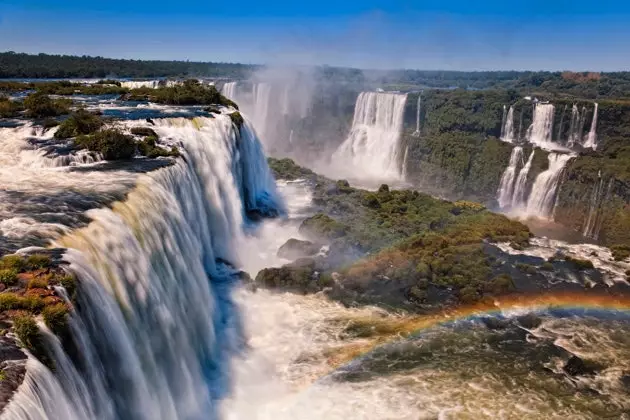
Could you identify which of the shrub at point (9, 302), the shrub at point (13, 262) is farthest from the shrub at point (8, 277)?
the shrub at point (9, 302)

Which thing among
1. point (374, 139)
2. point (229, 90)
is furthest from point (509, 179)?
point (229, 90)

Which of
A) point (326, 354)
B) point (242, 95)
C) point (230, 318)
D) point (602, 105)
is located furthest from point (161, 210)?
point (242, 95)

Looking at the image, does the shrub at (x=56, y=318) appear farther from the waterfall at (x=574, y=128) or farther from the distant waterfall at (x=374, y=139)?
the distant waterfall at (x=374, y=139)

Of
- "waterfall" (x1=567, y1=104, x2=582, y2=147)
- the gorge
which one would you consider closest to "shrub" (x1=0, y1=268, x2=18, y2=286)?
the gorge

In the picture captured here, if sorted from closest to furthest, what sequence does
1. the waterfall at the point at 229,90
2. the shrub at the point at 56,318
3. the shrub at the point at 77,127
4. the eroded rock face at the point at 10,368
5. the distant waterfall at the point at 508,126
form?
the eroded rock face at the point at 10,368 → the shrub at the point at 56,318 → the shrub at the point at 77,127 → the distant waterfall at the point at 508,126 → the waterfall at the point at 229,90

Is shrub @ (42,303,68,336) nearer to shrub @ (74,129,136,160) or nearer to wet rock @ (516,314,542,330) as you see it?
shrub @ (74,129,136,160)

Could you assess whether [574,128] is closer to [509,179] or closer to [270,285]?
[509,179]
